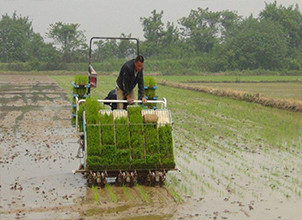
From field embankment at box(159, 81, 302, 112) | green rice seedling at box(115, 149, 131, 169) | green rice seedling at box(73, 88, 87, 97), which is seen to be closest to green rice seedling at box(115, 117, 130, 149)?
green rice seedling at box(115, 149, 131, 169)

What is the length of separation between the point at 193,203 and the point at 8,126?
28.9 feet

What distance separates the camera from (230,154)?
10180 mm

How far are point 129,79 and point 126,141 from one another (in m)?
1.35

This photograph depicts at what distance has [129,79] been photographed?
8367 millimetres

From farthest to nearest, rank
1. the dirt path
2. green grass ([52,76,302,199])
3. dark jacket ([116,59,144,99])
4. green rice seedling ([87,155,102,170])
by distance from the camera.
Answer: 1. dark jacket ([116,59,144,99])
2. green grass ([52,76,302,199])
3. green rice seedling ([87,155,102,170])
4. the dirt path

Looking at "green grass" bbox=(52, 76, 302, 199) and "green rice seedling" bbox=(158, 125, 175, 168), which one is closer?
"green rice seedling" bbox=(158, 125, 175, 168)

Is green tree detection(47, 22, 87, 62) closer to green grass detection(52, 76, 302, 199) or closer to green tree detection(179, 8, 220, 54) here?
green tree detection(179, 8, 220, 54)

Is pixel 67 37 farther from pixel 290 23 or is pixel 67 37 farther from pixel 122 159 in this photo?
pixel 122 159

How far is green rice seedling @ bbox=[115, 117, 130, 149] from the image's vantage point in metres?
7.39

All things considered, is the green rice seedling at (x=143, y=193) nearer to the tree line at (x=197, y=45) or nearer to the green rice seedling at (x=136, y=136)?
the green rice seedling at (x=136, y=136)

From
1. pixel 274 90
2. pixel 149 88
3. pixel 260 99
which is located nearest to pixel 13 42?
pixel 274 90

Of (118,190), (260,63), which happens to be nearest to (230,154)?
(118,190)

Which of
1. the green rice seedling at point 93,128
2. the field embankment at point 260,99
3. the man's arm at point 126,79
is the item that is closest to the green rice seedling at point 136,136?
the green rice seedling at point 93,128

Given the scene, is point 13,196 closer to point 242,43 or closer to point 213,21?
point 242,43
